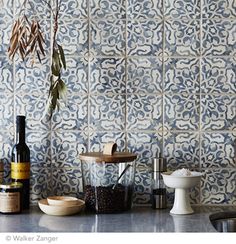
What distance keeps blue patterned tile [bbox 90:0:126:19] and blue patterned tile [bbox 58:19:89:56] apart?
0.05 m

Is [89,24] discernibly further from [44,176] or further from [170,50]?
[44,176]

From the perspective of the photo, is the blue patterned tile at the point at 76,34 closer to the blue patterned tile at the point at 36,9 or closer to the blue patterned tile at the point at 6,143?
the blue patterned tile at the point at 36,9

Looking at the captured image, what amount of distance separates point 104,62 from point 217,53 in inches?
15.4

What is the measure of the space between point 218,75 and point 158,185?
0.43m

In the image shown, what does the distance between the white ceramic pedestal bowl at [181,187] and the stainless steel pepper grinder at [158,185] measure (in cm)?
5

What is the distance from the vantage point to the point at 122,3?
1964mm

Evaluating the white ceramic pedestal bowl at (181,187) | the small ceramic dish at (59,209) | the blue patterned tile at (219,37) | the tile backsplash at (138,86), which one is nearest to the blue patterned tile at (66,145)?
the tile backsplash at (138,86)

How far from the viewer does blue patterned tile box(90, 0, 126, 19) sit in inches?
77.2

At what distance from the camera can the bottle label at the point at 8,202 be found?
5.88 feet

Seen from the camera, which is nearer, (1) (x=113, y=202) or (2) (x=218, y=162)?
(1) (x=113, y=202)

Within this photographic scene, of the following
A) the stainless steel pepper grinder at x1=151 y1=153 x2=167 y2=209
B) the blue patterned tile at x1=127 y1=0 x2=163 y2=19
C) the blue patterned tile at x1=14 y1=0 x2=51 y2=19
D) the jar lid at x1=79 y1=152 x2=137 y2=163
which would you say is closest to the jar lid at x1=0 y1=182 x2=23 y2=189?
the jar lid at x1=79 y1=152 x2=137 y2=163

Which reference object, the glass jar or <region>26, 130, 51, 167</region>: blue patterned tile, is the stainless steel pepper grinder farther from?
<region>26, 130, 51, 167</region>: blue patterned tile

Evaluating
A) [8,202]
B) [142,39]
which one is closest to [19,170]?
[8,202]

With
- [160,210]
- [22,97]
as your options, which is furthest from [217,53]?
[22,97]
